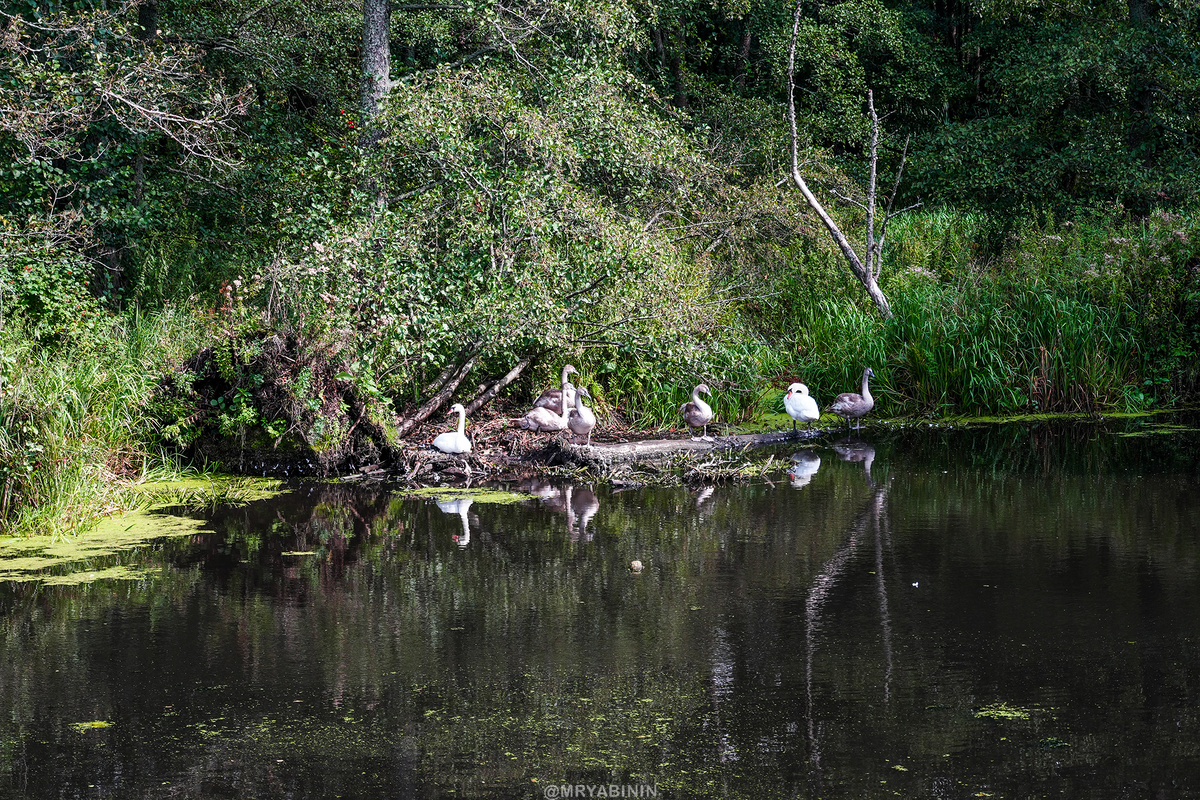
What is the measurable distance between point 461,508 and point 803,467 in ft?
11.5

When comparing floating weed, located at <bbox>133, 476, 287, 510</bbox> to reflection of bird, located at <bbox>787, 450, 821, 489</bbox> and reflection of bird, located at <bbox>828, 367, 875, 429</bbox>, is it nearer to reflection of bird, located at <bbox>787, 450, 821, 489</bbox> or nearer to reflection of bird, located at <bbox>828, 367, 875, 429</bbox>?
reflection of bird, located at <bbox>787, 450, 821, 489</bbox>

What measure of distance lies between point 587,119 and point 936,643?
8.37m

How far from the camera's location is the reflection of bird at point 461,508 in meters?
8.62

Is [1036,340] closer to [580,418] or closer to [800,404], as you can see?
[800,404]

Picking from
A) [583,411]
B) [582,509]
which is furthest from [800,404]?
[582,509]

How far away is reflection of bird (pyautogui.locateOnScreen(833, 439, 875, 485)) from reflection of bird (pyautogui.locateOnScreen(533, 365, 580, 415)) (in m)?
2.77

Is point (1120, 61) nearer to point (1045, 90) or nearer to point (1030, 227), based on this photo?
point (1045, 90)

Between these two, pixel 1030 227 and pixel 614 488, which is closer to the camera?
pixel 614 488

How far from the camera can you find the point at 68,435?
8.91m

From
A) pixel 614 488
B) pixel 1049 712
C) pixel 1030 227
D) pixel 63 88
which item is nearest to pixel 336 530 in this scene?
pixel 614 488

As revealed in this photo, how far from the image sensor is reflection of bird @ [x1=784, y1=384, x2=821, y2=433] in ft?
42.3

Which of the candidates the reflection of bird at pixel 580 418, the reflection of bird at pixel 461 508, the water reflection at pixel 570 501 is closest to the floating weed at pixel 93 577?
the reflection of bird at pixel 461 508

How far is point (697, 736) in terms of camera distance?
4875 millimetres

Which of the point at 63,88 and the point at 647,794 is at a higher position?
the point at 63,88
